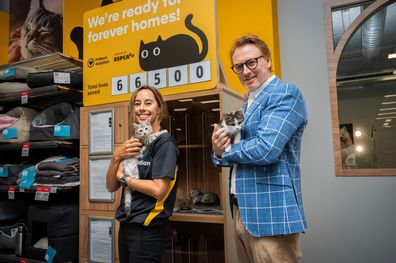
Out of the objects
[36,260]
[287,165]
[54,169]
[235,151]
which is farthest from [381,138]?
[36,260]

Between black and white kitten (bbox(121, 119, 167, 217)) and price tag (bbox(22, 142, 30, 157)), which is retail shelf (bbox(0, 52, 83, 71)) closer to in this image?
price tag (bbox(22, 142, 30, 157))

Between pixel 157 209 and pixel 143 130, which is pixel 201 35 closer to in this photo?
pixel 143 130

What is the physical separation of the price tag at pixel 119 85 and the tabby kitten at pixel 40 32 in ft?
6.33

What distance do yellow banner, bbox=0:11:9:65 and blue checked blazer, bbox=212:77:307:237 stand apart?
4228mm

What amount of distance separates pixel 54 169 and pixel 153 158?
1317mm

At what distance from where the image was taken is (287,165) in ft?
4.46

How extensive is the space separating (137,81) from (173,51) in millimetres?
363

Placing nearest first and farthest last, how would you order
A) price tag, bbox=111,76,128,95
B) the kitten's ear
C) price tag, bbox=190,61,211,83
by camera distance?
1. price tag, bbox=190,61,211,83
2. price tag, bbox=111,76,128,95
3. the kitten's ear

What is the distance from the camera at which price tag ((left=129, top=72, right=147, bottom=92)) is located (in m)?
2.30

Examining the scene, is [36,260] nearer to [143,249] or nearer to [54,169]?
[54,169]

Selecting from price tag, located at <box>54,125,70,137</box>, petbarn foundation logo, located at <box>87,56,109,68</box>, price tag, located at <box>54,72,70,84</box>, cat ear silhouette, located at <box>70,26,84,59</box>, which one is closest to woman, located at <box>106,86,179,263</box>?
petbarn foundation logo, located at <box>87,56,109,68</box>

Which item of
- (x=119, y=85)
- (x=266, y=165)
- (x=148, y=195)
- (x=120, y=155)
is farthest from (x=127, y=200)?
(x=119, y=85)

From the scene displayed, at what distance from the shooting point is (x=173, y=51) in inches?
87.0

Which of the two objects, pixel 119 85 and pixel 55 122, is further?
pixel 55 122
